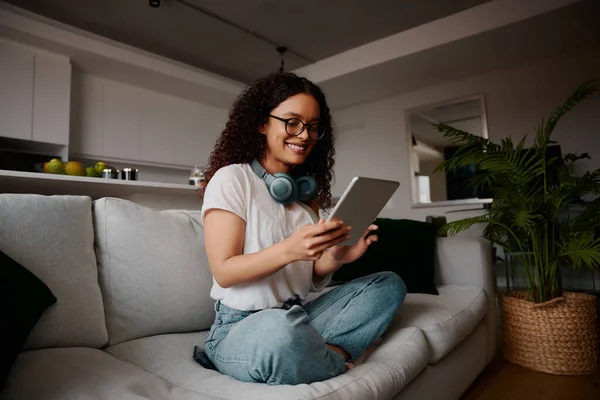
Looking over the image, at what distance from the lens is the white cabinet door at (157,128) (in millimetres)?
4695

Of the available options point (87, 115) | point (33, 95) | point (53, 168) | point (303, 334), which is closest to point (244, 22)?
point (87, 115)

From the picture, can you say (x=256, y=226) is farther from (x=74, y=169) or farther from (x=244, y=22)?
(x=244, y=22)

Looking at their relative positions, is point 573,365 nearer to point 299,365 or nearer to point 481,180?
point 481,180

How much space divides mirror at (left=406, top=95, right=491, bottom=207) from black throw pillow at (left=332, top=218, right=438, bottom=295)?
9.41 feet

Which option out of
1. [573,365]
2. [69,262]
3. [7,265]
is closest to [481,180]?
[573,365]

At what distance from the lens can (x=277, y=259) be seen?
2.84 feet

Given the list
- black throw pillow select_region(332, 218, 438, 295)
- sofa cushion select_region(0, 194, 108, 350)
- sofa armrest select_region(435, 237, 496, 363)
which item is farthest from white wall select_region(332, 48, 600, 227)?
sofa cushion select_region(0, 194, 108, 350)

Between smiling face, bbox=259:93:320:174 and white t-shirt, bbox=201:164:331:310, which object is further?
smiling face, bbox=259:93:320:174

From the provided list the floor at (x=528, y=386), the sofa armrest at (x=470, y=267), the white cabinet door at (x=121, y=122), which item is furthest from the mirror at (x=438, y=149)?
the white cabinet door at (x=121, y=122)

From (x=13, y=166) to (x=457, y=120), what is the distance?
4803mm

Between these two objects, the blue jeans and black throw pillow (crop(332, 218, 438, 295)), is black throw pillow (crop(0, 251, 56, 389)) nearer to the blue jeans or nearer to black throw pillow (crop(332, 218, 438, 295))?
the blue jeans

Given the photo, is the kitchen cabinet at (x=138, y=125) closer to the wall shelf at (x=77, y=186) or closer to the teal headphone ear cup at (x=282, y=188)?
the wall shelf at (x=77, y=186)

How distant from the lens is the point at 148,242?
3.97ft

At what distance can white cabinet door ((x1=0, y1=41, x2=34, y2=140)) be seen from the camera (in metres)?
3.54
